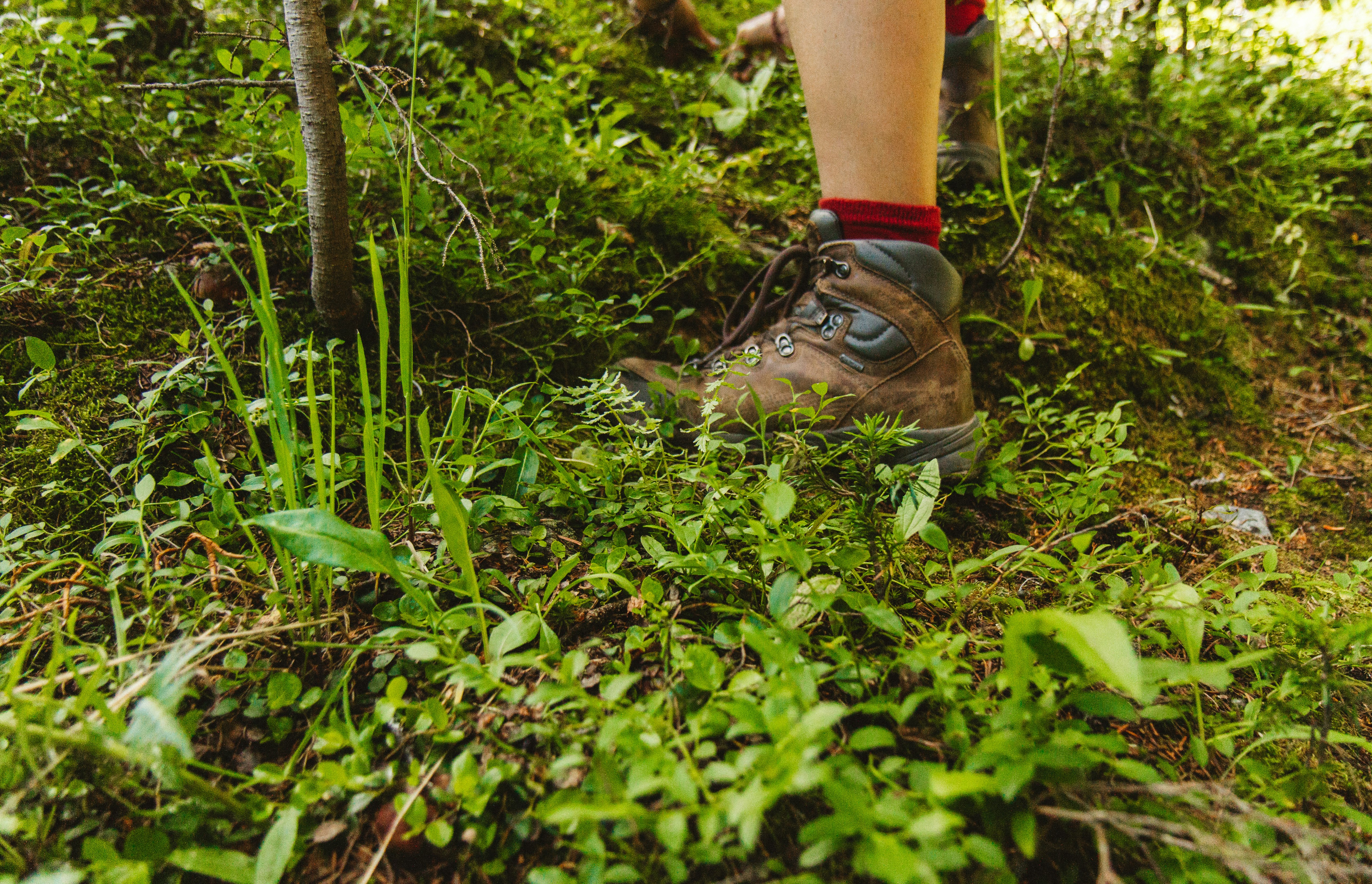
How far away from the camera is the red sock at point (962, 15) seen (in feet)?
7.52

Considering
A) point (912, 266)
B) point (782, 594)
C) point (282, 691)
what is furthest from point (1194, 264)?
point (282, 691)

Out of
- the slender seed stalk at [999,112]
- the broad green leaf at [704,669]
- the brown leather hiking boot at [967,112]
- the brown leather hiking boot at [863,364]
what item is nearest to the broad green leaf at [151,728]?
the broad green leaf at [704,669]

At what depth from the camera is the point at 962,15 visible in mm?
2307

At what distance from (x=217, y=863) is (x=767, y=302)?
64.8 inches

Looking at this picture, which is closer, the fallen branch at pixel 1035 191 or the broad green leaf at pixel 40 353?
the broad green leaf at pixel 40 353

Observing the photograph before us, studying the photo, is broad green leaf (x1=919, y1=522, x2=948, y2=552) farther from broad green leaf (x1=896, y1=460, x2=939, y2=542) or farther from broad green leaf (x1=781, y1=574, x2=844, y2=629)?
broad green leaf (x1=781, y1=574, x2=844, y2=629)

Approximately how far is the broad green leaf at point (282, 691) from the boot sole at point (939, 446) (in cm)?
100

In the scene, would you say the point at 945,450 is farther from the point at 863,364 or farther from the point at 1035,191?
the point at 1035,191

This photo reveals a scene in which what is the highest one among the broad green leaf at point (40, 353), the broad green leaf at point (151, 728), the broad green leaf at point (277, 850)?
the broad green leaf at point (40, 353)

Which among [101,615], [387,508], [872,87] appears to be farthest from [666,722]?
[872,87]

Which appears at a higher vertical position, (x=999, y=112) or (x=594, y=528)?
(x=999, y=112)

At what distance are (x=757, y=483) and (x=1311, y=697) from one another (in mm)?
948

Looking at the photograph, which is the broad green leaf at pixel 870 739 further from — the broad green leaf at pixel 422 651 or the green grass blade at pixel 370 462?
the green grass blade at pixel 370 462

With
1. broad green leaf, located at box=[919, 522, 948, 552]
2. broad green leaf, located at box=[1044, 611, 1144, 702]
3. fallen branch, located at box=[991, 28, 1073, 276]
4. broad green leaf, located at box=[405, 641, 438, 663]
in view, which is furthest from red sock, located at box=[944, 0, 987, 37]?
broad green leaf, located at box=[405, 641, 438, 663]
